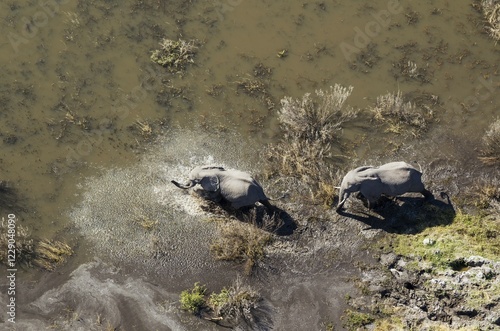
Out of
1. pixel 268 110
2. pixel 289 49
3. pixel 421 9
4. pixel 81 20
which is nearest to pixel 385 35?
pixel 421 9

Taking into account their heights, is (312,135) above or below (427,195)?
above

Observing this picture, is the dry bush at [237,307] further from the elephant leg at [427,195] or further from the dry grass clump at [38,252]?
the elephant leg at [427,195]

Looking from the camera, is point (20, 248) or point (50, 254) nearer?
point (50, 254)

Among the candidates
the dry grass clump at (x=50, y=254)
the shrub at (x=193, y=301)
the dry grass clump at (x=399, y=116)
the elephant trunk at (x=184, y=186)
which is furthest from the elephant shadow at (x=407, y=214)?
the dry grass clump at (x=50, y=254)

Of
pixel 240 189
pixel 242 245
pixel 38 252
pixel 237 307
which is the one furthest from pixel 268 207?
pixel 38 252

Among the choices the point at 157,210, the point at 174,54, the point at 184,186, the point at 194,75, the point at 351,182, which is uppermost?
the point at 174,54

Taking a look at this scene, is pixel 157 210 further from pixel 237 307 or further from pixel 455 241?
pixel 455 241
